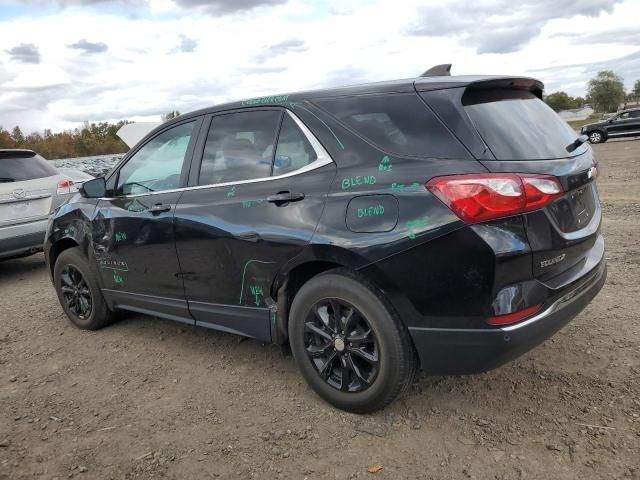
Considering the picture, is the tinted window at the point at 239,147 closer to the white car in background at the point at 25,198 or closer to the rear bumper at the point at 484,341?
the rear bumper at the point at 484,341

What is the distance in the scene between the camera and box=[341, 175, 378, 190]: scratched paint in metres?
2.81

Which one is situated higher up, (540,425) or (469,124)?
(469,124)

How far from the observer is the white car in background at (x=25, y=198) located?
6.74 m

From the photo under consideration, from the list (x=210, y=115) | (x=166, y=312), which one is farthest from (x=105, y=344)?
(x=210, y=115)

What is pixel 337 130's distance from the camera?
3.05m

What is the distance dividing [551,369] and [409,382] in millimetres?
1102

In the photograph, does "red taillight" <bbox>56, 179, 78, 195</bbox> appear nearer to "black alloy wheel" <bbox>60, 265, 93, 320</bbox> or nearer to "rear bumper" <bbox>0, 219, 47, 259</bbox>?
"rear bumper" <bbox>0, 219, 47, 259</bbox>

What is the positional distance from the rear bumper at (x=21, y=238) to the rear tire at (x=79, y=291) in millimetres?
2124

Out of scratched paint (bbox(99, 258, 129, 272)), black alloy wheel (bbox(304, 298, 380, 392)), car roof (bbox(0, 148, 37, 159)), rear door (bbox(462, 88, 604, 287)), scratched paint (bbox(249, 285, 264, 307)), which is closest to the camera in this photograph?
rear door (bbox(462, 88, 604, 287))

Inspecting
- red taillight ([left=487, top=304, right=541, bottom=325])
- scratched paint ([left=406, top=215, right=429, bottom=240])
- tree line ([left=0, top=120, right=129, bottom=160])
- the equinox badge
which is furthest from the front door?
tree line ([left=0, top=120, right=129, bottom=160])

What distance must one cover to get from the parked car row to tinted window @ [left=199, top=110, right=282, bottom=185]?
4271 mm

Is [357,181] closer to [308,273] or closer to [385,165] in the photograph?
[385,165]

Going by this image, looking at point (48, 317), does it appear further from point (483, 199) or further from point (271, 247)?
point (483, 199)

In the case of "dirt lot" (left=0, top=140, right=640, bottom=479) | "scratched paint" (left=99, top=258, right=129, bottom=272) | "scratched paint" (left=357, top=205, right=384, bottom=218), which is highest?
"scratched paint" (left=357, top=205, right=384, bottom=218)
